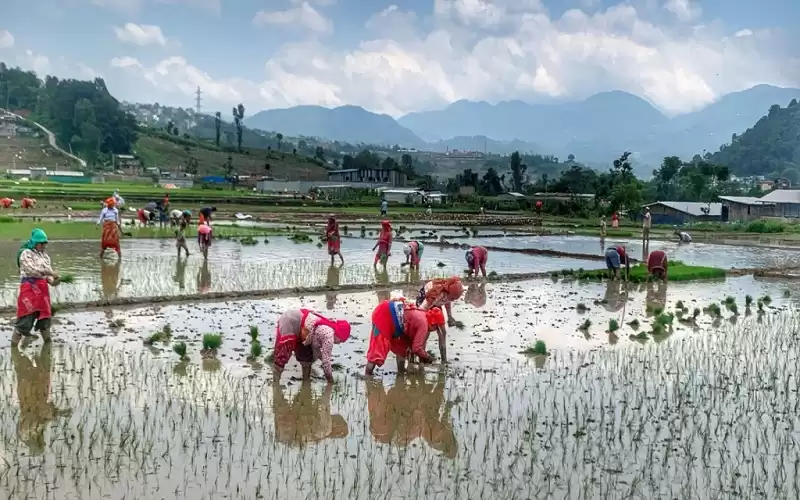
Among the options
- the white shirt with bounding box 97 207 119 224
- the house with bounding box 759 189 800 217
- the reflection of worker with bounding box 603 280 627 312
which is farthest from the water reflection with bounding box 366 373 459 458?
the house with bounding box 759 189 800 217

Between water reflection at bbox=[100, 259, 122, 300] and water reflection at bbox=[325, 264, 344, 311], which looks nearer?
water reflection at bbox=[100, 259, 122, 300]

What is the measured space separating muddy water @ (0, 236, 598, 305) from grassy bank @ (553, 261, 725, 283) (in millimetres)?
1688

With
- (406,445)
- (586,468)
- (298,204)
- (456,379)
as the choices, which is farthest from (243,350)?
(298,204)

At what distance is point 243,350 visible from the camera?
390 inches

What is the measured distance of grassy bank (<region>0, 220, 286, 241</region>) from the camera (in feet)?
78.7

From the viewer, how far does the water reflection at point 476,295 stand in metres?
14.6

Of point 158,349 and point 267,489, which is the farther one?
point 158,349

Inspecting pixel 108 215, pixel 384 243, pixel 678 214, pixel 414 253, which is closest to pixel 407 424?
pixel 384 243

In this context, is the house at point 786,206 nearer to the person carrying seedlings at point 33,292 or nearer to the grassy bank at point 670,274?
the grassy bank at point 670,274

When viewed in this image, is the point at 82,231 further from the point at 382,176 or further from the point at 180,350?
the point at 382,176

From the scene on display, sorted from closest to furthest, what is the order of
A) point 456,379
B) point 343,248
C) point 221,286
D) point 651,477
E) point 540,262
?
1. point 651,477
2. point 456,379
3. point 221,286
4. point 540,262
5. point 343,248

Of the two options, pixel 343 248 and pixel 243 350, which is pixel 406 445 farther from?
pixel 343 248

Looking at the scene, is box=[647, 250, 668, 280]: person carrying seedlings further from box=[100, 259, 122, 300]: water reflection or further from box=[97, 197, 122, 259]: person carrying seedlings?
box=[97, 197, 122, 259]: person carrying seedlings

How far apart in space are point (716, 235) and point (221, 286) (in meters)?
33.0
